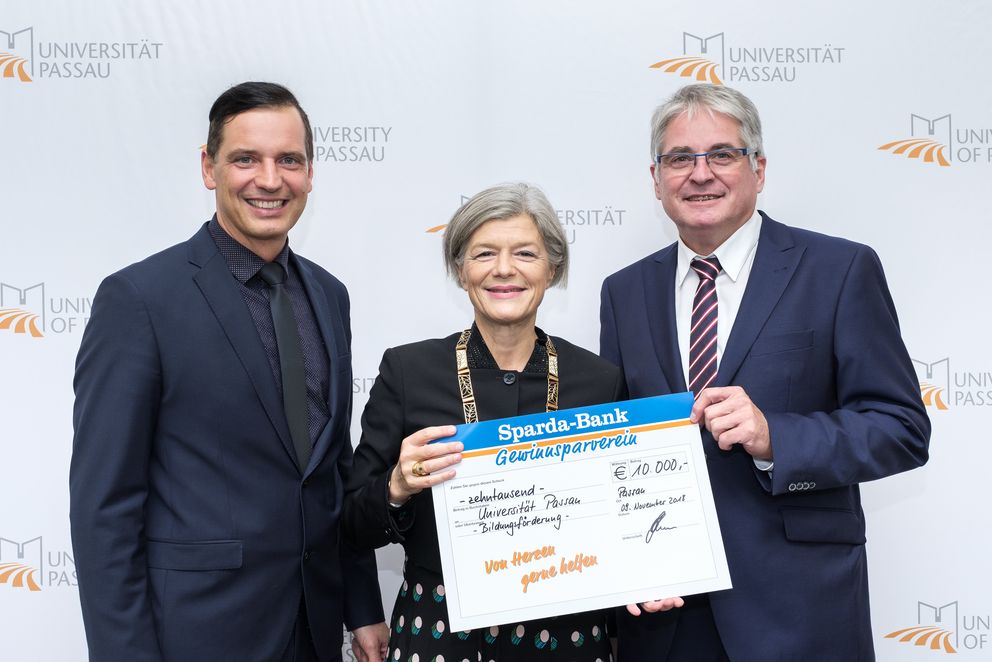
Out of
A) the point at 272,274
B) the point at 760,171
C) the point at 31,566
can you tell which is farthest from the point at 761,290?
the point at 31,566

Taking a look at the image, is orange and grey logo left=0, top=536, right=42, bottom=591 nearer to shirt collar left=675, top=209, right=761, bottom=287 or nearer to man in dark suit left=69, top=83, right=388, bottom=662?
man in dark suit left=69, top=83, right=388, bottom=662

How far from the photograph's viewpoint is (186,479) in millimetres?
1843

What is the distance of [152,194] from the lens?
3.23m

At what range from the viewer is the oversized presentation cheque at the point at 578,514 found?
179cm

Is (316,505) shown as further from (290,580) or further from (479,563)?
(479,563)

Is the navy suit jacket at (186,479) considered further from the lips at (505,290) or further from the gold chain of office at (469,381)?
the lips at (505,290)

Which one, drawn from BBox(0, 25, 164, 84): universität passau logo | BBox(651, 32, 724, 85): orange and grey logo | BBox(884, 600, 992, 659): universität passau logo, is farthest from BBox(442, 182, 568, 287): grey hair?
BBox(884, 600, 992, 659): universität passau logo

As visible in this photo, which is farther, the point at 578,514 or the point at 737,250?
the point at 737,250

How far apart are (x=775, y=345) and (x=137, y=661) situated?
1709 millimetres

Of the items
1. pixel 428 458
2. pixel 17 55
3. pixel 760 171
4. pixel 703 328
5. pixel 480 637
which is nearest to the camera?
pixel 428 458

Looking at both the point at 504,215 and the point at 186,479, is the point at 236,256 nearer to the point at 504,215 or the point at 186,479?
the point at 186,479

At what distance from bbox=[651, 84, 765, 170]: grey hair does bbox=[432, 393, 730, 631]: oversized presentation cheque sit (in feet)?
2.75

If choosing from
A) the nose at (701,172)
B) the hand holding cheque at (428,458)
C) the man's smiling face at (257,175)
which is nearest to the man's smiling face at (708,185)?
the nose at (701,172)

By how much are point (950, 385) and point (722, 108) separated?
195 cm
